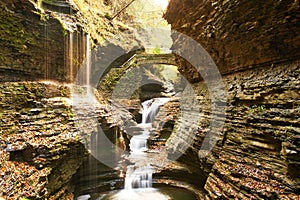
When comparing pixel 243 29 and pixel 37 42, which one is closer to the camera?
pixel 243 29

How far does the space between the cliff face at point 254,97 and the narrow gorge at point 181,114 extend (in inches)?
1.1

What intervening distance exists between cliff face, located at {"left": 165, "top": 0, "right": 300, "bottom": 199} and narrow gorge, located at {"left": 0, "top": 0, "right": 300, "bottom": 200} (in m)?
0.03

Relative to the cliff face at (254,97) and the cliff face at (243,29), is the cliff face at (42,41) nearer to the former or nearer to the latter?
the cliff face at (243,29)

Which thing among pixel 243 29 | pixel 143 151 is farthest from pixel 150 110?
pixel 243 29

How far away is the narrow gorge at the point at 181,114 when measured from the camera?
4598 mm

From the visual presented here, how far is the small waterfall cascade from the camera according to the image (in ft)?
30.8

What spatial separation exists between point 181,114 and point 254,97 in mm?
5752

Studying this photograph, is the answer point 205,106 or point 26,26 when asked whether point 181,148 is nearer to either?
point 205,106

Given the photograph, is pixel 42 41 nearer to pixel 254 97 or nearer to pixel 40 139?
pixel 40 139

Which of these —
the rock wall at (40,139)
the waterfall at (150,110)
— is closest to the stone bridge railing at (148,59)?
the waterfall at (150,110)

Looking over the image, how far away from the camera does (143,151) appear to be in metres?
13.6

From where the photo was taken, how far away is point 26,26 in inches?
285

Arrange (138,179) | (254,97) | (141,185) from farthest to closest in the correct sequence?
(138,179) < (141,185) < (254,97)

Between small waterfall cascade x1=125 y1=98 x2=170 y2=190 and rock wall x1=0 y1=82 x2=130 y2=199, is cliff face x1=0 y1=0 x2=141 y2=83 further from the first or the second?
small waterfall cascade x1=125 y1=98 x2=170 y2=190
